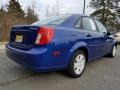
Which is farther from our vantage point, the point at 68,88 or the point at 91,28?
the point at 91,28

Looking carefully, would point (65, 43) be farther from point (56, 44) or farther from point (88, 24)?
point (88, 24)

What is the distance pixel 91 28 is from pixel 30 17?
725 inches

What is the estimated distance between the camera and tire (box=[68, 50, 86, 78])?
4.57m

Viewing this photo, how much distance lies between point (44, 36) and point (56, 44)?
29 cm

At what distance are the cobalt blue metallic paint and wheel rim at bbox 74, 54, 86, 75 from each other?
0.24 meters

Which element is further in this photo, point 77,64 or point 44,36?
point 77,64

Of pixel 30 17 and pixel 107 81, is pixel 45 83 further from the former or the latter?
pixel 30 17

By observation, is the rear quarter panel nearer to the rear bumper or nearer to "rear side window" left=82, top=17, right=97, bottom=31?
the rear bumper

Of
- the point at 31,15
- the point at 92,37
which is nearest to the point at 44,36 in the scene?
the point at 92,37

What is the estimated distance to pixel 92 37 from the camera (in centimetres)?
529

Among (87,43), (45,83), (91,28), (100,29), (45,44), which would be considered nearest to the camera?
(45,44)

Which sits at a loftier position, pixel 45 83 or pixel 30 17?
Answer: pixel 30 17

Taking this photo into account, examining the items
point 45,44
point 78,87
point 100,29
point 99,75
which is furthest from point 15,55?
point 100,29

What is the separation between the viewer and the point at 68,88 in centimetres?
408
